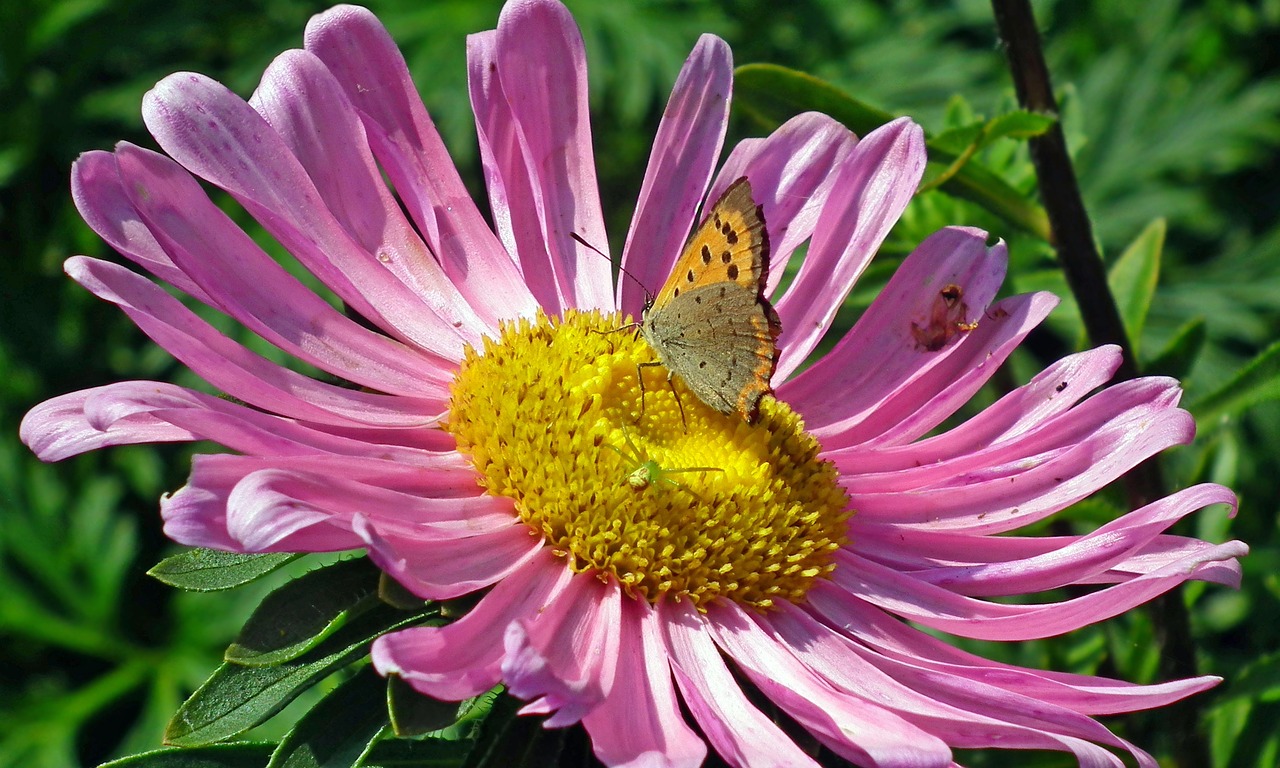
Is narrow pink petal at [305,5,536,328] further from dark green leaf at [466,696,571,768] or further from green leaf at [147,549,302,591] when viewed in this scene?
dark green leaf at [466,696,571,768]

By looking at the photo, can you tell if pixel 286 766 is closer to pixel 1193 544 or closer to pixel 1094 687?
pixel 1094 687

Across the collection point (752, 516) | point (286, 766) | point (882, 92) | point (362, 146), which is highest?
point (882, 92)

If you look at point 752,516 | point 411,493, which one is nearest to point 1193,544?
point 752,516

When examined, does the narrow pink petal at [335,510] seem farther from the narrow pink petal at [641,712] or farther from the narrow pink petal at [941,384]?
the narrow pink petal at [941,384]

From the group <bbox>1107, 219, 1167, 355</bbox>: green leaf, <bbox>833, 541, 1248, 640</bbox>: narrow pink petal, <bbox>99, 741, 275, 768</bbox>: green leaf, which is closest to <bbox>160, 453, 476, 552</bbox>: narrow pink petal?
<bbox>99, 741, 275, 768</bbox>: green leaf

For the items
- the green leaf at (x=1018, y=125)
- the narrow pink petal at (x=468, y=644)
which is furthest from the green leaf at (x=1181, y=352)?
the narrow pink petal at (x=468, y=644)

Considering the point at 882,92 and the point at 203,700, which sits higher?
the point at 882,92

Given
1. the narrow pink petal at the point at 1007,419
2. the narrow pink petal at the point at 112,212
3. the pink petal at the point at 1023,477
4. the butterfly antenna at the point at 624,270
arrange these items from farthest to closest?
the butterfly antenna at the point at 624,270 < the narrow pink petal at the point at 1007,419 < the pink petal at the point at 1023,477 < the narrow pink petal at the point at 112,212
